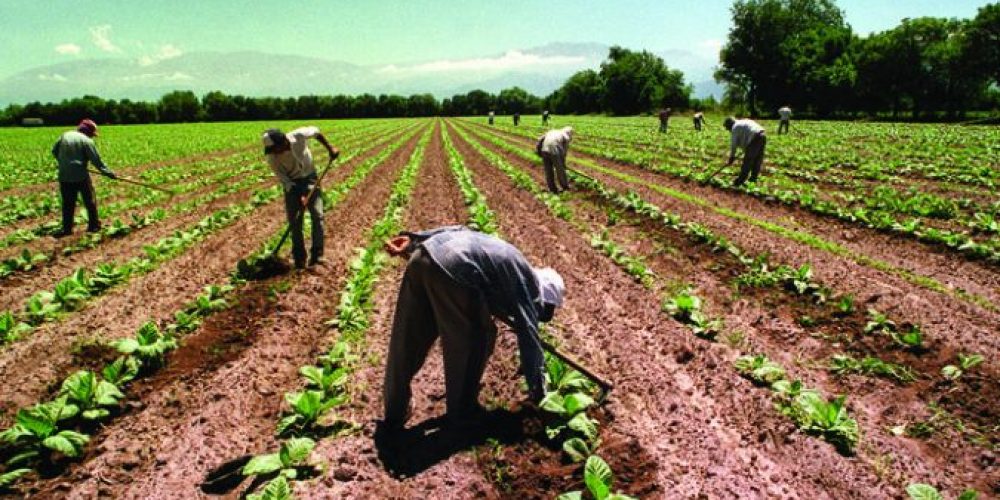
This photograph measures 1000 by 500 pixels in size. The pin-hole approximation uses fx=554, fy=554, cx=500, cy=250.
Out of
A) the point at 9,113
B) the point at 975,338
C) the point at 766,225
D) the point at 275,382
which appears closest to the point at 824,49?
the point at 766,225

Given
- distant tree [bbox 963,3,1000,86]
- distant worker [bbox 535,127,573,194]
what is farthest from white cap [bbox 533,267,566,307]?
distant tree [bbox 963,3,1000,86]

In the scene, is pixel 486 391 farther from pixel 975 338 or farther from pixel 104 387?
pixel 975 338

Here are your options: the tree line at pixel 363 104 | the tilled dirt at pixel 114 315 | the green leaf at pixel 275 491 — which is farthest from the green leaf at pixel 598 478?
the tree line at pixel 363 104

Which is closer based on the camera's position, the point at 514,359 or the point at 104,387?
the point at 104,387

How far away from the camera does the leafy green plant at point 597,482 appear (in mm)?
Result: 3621

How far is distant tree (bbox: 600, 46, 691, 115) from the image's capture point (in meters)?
87.2

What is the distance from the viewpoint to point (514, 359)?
233 inches

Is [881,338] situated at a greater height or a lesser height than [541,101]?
lesser

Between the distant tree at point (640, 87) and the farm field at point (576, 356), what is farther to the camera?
the distant tree at point (640, 87)

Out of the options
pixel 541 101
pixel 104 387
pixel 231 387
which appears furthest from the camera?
pixel 541 101

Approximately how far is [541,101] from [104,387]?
131 meters

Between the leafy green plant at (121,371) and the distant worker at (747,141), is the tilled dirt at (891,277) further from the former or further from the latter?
the leafy green plant at (121,371)

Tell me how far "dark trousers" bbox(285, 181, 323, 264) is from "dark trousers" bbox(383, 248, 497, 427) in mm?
4557

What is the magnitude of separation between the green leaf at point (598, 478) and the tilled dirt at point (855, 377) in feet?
6.87
